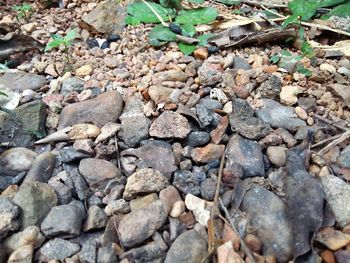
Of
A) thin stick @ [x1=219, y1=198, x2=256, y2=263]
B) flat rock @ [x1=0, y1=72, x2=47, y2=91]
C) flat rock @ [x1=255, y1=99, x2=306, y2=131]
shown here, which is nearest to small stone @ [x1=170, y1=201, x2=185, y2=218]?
thin stick @ [x1=219, y1=198, x2=256, y2=263]

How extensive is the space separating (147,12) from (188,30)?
23 cm

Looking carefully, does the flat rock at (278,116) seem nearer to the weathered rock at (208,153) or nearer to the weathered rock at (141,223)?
the weathered rock at (208,153)

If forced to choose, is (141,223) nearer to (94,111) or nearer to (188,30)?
(94,111)

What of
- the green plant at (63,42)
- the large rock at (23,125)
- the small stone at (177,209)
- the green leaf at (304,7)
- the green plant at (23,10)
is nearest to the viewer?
the small stone at (177,209)

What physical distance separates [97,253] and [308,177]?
2.08ft

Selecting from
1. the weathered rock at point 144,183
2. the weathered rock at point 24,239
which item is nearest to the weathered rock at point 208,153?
the weathered rock at point 144,183

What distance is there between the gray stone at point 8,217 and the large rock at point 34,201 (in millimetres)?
19

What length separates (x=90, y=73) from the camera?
169cm

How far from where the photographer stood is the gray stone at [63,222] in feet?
3.70

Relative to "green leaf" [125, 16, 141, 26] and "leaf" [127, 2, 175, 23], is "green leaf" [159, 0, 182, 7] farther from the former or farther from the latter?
"green leaf" [125, 16, 141, 26]

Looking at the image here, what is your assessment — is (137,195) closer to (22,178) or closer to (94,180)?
(94,180)

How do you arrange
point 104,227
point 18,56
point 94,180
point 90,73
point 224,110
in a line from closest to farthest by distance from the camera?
1. point 104,227
2. point 94,180
3. point 224,110
4. point 90,73
5. point 18,56

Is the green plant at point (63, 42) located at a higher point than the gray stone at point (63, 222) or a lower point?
higher

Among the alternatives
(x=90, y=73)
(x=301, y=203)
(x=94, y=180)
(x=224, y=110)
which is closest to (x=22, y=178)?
(x=94, y=180)
